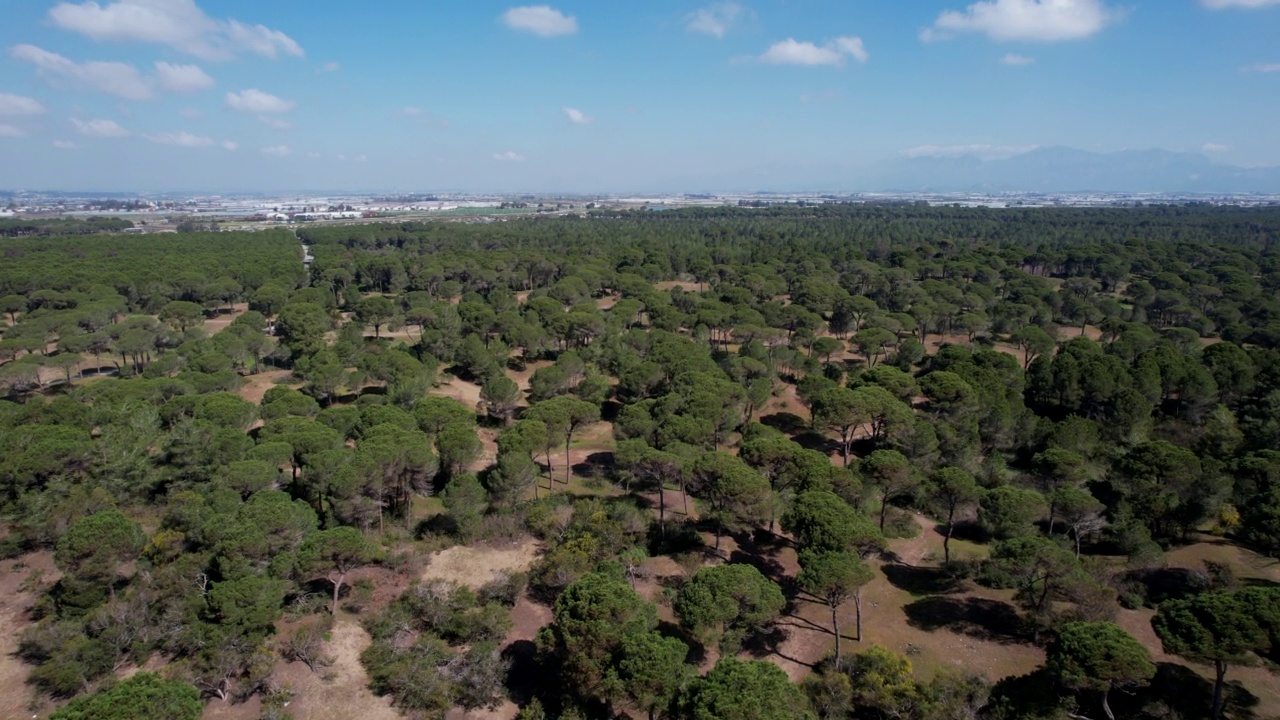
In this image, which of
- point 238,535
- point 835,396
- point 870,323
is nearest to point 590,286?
point 870,323

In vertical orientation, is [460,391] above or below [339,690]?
above

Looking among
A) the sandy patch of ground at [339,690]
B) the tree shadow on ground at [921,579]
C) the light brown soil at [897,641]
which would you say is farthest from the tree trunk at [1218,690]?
the sandy patch of ground at [339,690]

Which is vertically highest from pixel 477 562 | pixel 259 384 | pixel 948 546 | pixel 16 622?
pixel 259 384

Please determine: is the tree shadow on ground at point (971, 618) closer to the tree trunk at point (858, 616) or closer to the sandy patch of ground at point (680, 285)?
the tree trunk at point (858, 616)

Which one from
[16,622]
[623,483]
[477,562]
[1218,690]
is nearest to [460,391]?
[623,483]

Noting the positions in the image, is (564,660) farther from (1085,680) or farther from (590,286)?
(590,286)

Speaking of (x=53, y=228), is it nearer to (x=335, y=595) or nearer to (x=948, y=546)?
(x=335, y=595)

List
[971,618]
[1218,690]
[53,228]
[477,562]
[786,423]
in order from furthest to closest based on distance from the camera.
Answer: [53,228]
[786,423]
[477,562]
[971,618]
[1218,690]
